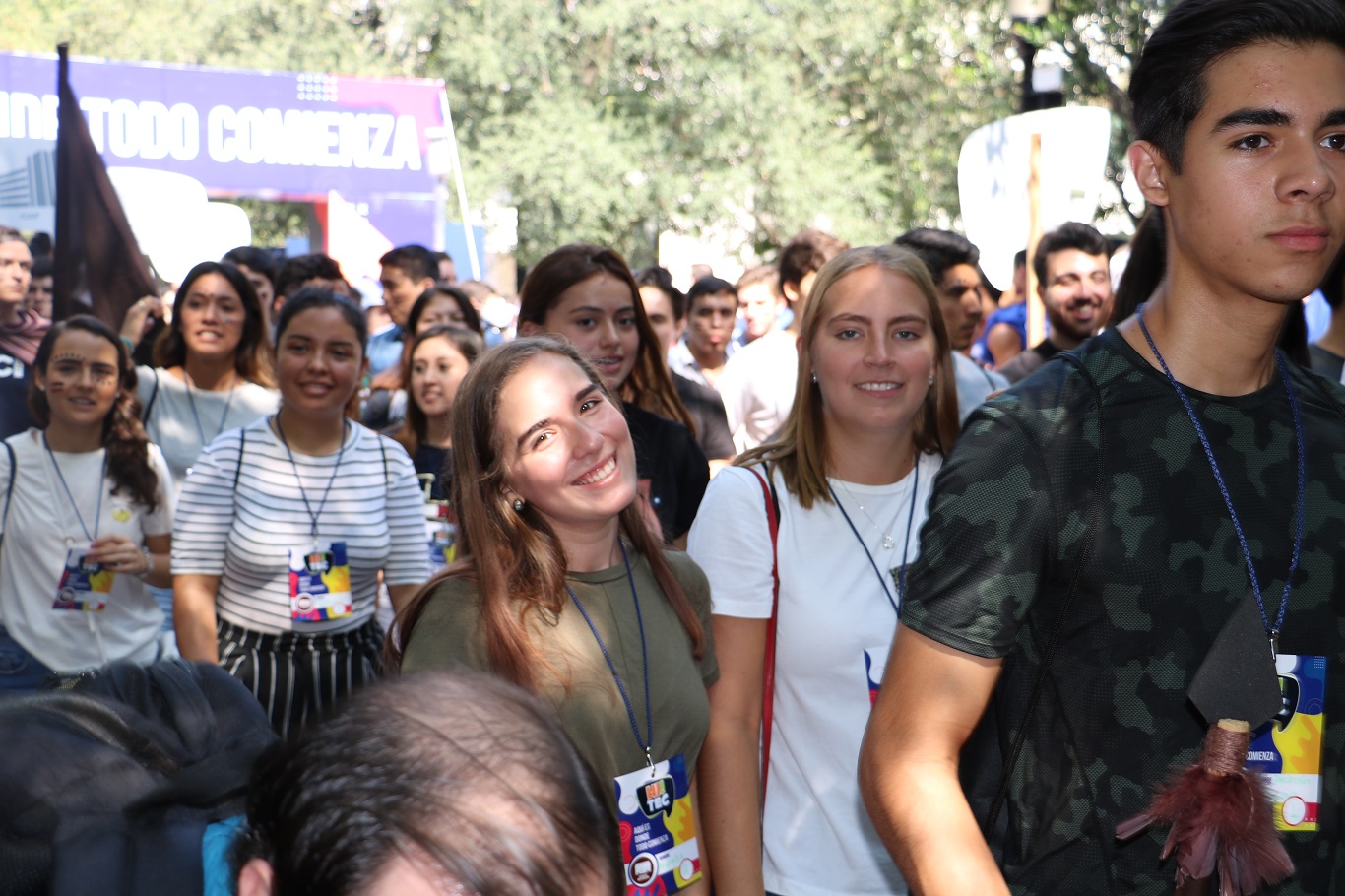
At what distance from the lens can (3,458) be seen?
16.6 feet

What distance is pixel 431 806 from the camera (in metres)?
0.97

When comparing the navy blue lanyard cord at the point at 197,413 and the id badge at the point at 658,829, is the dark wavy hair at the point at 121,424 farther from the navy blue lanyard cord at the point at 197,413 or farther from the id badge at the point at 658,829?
the id badge at the point at 658,829

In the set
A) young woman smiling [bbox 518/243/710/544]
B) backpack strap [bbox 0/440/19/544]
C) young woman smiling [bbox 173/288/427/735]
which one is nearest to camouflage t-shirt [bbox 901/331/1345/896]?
young woman smiling [bbox 518/243/710/544]

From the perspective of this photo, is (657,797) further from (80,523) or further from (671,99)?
(671,99)

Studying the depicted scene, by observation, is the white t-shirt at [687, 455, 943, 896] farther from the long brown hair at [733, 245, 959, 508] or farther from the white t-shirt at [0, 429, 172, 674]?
the white t-shirt at [0, 429, 172, 674]

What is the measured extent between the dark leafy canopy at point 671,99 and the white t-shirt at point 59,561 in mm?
25285

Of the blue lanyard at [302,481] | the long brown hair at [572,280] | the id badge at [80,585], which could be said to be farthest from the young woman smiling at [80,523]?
the long brown hair at [572,280]

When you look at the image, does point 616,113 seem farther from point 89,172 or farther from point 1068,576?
point 1068,576

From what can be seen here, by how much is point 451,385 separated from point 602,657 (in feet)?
11.4

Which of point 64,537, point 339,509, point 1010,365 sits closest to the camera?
point 339,509

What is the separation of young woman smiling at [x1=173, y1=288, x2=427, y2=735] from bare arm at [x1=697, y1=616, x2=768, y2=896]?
178 centimetres

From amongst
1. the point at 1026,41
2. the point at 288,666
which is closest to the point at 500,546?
the point at 288,666

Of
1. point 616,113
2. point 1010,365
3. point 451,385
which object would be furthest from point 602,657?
point 616,113

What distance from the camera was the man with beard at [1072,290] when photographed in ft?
21.7
